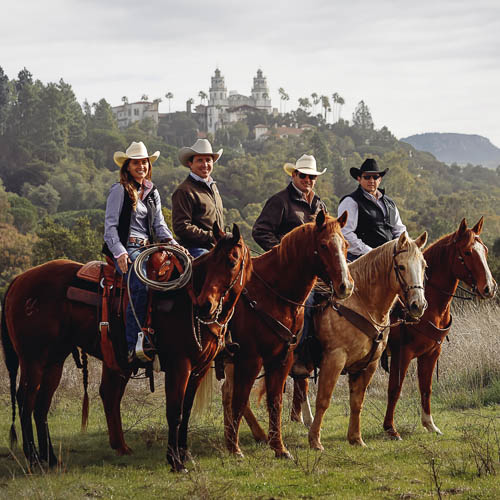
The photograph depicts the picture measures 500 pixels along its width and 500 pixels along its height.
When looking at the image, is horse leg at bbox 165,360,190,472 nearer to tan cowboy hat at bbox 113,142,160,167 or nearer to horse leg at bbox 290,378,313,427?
tan cowboy hat at bbox 113,142,160,167

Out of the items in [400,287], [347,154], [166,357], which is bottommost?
[166,357]

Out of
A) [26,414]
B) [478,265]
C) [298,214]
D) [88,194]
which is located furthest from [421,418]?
[88,194]

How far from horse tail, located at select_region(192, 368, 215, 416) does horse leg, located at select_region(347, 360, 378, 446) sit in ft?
5.06

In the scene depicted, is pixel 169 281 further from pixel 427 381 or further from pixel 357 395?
pixel 427 381

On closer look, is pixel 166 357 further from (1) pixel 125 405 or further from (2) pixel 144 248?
(1) pixel 125 405

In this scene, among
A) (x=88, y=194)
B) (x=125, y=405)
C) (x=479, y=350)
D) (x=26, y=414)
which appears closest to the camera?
(x=26, y=414)

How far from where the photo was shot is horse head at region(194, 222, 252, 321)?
641 cm

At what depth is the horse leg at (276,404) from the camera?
745 cm

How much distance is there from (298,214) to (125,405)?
164 inches

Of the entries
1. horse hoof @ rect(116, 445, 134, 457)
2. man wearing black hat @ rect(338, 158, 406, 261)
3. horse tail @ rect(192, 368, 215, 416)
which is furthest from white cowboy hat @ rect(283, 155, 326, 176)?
horse hoof @ rect(116, 445, 134, 457)

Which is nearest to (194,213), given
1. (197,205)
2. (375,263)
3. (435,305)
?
(197,205)

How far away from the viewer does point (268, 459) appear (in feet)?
23.9

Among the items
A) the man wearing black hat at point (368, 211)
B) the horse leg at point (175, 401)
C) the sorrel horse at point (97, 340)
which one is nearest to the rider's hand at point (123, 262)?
the sorrel horse at point (97, 340)

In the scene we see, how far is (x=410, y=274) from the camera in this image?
294 inches
